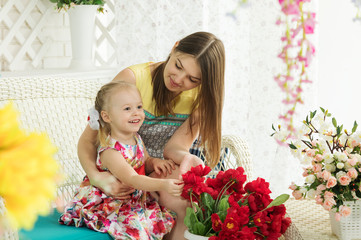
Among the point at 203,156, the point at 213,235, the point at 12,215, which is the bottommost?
the point at 203,156

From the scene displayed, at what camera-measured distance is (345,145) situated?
4.73 ft

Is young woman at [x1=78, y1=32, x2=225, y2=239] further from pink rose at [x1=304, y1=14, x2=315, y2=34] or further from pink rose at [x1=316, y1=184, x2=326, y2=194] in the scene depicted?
pink rose at [x1=304, y1=14, x2=315, y2=34]

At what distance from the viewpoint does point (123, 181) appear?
1.53 metres

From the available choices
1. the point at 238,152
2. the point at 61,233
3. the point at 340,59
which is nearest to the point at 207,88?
the point at 238,152

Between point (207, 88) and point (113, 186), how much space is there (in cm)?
45

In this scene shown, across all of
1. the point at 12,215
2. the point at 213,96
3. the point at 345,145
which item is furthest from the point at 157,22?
the point at 12,215

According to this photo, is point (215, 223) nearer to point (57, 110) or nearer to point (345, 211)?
point (345, 211)

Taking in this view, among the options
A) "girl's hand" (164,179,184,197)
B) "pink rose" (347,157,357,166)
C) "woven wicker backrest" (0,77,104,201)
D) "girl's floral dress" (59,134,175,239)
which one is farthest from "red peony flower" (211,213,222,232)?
"woven wicker backrest" (0,77,104,201)

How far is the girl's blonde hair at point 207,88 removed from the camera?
5.46ft

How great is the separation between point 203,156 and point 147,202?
55cm

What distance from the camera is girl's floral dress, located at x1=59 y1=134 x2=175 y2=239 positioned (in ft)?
4.96

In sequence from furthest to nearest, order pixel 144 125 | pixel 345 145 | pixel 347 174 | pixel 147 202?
pixel 144 125 < pixel 147 202 < pixel 345 145 < pixel 347 174

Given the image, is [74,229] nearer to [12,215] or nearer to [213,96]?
[213,96]

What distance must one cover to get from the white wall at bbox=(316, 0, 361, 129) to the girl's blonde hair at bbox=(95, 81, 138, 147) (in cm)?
134
